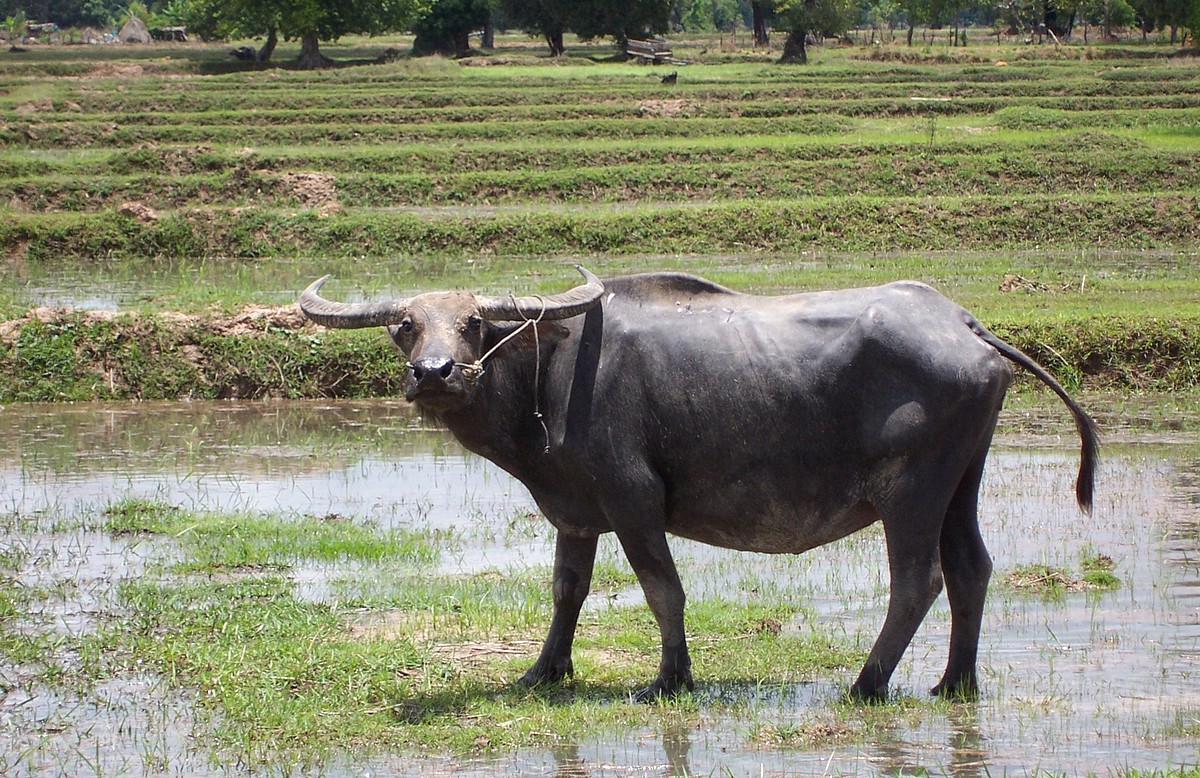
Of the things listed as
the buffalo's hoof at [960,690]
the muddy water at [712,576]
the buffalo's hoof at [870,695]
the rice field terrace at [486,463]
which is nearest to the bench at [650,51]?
the rice field terrace at [486,463]

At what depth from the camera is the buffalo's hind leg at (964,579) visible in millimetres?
4953

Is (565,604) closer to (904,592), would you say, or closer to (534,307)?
(534,307)

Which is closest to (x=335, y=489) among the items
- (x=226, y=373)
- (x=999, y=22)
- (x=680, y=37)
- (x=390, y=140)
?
(x=226, y=373)

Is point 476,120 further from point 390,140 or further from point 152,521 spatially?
point 152,521

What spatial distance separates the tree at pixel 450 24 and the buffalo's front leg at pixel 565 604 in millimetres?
40348

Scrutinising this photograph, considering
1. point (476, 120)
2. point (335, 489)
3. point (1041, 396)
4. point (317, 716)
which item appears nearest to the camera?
point (317, 716)

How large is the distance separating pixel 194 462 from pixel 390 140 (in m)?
15.8

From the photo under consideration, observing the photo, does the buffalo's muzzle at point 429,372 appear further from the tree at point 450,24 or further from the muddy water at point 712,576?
the tree at point 450,24

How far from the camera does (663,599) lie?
491 cm

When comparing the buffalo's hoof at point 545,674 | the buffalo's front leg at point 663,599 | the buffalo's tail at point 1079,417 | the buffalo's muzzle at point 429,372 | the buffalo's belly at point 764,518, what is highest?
the buffalo's muzzle at point 429,372

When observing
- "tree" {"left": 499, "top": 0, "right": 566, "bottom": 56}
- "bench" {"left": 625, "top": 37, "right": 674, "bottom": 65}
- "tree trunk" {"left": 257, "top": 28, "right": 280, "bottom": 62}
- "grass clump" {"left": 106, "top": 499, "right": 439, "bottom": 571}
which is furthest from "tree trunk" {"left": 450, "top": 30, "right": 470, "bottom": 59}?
"grass clump" {"left": 106, "top": 499, "right": 439, "bottom": 571}

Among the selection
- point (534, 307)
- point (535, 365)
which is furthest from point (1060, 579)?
point (534, 307)

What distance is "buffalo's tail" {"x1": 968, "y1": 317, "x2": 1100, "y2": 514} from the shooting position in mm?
4925

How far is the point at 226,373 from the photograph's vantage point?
34.8 feet
